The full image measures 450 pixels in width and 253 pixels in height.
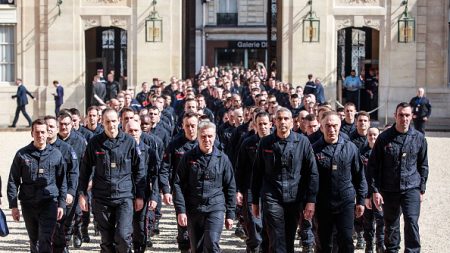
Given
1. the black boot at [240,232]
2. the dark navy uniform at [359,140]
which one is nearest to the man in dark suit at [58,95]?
the black boot at [240,232]

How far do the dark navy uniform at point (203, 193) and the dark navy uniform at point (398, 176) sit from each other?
191 centimetres

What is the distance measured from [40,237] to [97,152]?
1144mm

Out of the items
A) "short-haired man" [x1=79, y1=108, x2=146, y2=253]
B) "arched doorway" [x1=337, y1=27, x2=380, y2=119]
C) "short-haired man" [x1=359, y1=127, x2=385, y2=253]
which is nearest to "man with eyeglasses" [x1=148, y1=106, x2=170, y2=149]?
"short-haired man" [x1=359, y1=127, x2=385, y2=253]

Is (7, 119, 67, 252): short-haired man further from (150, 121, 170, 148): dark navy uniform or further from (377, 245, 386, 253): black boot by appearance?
(150, 121, 170, 148): dark navy uniform

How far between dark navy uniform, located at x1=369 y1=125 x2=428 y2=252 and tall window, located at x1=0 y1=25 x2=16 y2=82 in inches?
944

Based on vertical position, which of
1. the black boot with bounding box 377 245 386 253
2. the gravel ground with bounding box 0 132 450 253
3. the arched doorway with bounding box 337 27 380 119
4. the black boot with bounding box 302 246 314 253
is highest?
the arched doorway with bounding box 337 27 380 119

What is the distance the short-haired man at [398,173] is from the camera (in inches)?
468

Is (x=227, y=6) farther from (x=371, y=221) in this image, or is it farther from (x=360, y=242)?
(x=371, y=221)

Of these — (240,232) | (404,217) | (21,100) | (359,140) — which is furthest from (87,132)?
(21,100)

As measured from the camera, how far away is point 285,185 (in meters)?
11.1

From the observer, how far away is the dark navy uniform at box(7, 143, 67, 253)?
1147cm

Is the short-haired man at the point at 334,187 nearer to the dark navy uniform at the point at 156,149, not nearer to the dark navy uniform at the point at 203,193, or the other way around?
the dark navy uniform at the point at 203,193

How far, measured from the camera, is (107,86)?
32.0 metres

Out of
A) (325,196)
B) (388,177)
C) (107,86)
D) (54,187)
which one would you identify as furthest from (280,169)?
(107,86)
